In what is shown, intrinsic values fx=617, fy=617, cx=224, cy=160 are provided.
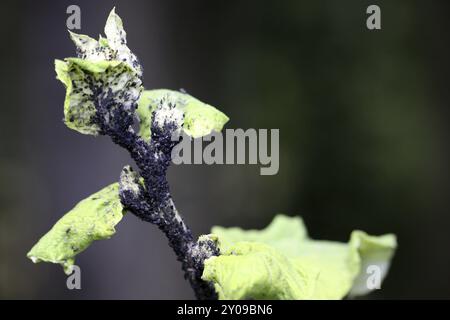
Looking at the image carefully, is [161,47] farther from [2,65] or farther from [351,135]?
[351,135]

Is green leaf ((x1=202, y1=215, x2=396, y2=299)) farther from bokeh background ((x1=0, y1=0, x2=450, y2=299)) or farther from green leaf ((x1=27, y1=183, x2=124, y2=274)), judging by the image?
bokeh background ((x1=0, y1=0, x2=450, y2=299))

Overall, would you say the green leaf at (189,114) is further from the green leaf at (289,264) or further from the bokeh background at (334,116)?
the bokeh background at (334,116)

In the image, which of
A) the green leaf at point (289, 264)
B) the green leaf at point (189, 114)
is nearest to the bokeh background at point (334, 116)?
the green leaf at point (289, 264)

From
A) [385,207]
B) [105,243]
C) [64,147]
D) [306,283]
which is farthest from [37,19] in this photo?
[306,283]

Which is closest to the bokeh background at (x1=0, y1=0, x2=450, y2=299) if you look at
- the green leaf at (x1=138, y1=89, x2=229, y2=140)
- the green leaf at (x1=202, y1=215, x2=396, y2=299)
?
the green leaf at (x1=202, y1=215, x2=396, y2=299)

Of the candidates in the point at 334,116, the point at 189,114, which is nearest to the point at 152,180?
the point at 189,114
